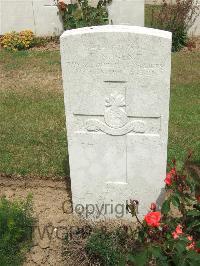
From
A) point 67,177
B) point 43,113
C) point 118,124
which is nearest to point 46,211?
point 67,177

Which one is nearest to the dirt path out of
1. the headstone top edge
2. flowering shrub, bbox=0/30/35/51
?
the headstone top edge

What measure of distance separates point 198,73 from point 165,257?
577 cm

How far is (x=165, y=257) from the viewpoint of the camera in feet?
9.56

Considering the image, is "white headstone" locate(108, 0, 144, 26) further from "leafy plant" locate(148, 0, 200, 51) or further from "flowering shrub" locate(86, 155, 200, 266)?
"flowering shrub" locate(86, 155, 200, 266)

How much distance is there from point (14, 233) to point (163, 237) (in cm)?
140

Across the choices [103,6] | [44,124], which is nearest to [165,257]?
[44,124]

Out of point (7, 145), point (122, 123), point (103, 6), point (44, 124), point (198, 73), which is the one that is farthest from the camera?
point (103, 6)

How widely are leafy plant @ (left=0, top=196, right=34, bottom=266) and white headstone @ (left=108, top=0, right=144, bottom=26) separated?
21.9 feet

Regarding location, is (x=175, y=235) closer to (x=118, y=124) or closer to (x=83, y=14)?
(x=118, y=124)

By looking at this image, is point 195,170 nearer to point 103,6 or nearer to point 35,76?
point 35,76

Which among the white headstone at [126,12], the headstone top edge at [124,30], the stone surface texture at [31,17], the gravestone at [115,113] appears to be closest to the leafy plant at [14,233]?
the gravestone at [115,113]

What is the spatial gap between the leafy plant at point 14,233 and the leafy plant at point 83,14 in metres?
6.34

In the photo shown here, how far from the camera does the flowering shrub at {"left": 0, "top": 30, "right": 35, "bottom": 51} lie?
9875mm

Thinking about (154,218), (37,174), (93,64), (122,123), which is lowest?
(37,174)
